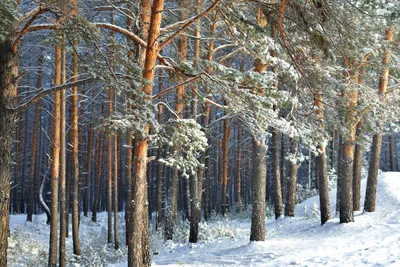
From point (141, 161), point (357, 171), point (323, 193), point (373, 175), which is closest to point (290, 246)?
point (323, 193)

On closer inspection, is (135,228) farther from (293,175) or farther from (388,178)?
(388,178)

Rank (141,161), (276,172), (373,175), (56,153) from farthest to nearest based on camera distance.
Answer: (276,172) < (373,175) < (56,153) < (141,161)

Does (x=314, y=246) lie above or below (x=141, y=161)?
below

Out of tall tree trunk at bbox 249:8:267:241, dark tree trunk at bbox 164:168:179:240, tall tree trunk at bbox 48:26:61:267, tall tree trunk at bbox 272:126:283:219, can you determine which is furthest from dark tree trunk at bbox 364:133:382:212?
tall tree trunk at bbox 48:26:61:267

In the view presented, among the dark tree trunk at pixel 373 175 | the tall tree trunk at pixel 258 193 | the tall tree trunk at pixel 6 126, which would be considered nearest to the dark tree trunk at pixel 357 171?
the dark tree trunk at pixel 373 175

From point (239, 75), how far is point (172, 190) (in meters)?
8.04

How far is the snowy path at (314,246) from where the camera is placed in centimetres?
895

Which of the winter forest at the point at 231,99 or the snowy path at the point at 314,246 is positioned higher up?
the winter forest at the point at 231,99

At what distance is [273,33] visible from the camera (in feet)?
19.9

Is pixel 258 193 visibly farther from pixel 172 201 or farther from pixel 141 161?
pixel 141 161

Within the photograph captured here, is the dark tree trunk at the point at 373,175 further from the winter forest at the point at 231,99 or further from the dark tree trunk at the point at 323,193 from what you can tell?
the dark tree trunk at the point at 323,193

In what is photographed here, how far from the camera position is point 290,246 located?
36.2ft

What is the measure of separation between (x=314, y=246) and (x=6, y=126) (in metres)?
8.28

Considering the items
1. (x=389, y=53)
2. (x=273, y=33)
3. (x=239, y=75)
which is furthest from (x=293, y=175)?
(x=273, y=33)
